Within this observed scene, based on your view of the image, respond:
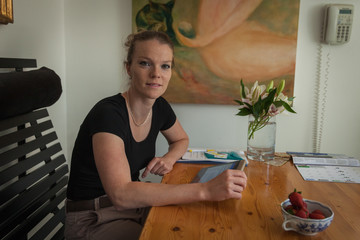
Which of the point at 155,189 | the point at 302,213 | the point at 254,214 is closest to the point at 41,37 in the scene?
the point at 155,189

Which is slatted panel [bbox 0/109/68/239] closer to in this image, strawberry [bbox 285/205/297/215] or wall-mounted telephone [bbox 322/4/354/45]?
strawberry [bbox 285/205/297/215]

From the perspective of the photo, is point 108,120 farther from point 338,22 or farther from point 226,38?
point 338,22

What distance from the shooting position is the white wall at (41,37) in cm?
147

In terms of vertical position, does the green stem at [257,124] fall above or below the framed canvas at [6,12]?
below

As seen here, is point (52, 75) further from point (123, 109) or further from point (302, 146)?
point (302, 146)

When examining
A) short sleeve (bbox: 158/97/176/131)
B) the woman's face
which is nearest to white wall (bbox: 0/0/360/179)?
short sleeve (bbox: 158/97/176/131)

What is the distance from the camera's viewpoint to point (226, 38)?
1934 millimetres

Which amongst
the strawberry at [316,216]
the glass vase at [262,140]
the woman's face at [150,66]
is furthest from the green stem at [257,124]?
the strawberry at [316,216]

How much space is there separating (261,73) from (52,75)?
46.7 inches

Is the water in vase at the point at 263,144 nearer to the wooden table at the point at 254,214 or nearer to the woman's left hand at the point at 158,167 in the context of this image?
the wooden table at the point at 254,214

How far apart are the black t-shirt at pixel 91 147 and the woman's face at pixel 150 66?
111 mm

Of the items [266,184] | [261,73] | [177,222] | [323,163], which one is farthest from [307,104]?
[177,222]

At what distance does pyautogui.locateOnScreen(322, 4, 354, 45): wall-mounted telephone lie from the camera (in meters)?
1.83

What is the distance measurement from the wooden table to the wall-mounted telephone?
98 centimetres
